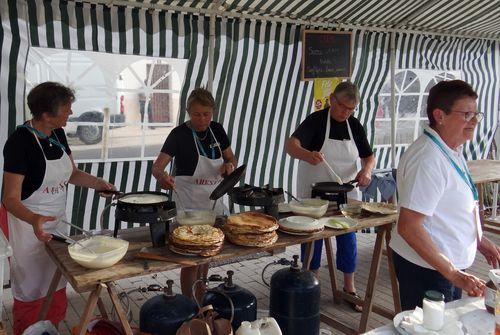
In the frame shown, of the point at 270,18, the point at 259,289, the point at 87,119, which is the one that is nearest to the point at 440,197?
the point at 259,289

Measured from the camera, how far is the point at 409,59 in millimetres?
6004

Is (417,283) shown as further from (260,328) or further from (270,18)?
(270,18)

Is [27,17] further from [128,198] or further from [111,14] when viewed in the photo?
[128,198]

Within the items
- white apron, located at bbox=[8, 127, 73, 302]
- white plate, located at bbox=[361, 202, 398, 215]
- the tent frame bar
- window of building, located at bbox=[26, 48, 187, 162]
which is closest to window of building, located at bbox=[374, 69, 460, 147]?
the tent frame bar

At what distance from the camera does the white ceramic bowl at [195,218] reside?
2.61 metres

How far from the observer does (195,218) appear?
8.70 ft

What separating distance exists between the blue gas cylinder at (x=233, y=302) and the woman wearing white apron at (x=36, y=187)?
0.90m

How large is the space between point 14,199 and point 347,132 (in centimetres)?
248

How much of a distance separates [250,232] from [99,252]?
2.45ft

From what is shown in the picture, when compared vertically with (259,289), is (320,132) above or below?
above

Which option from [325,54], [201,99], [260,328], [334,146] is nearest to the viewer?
[260,328]

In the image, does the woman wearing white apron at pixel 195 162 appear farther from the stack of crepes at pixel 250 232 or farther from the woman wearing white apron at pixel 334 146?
the stack of crepes at pixel 250 232

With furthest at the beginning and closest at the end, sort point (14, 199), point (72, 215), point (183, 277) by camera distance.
Result: point (72, 215), point (183, 277), point (14, 199)

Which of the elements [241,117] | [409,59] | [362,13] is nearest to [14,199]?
[241,117]
